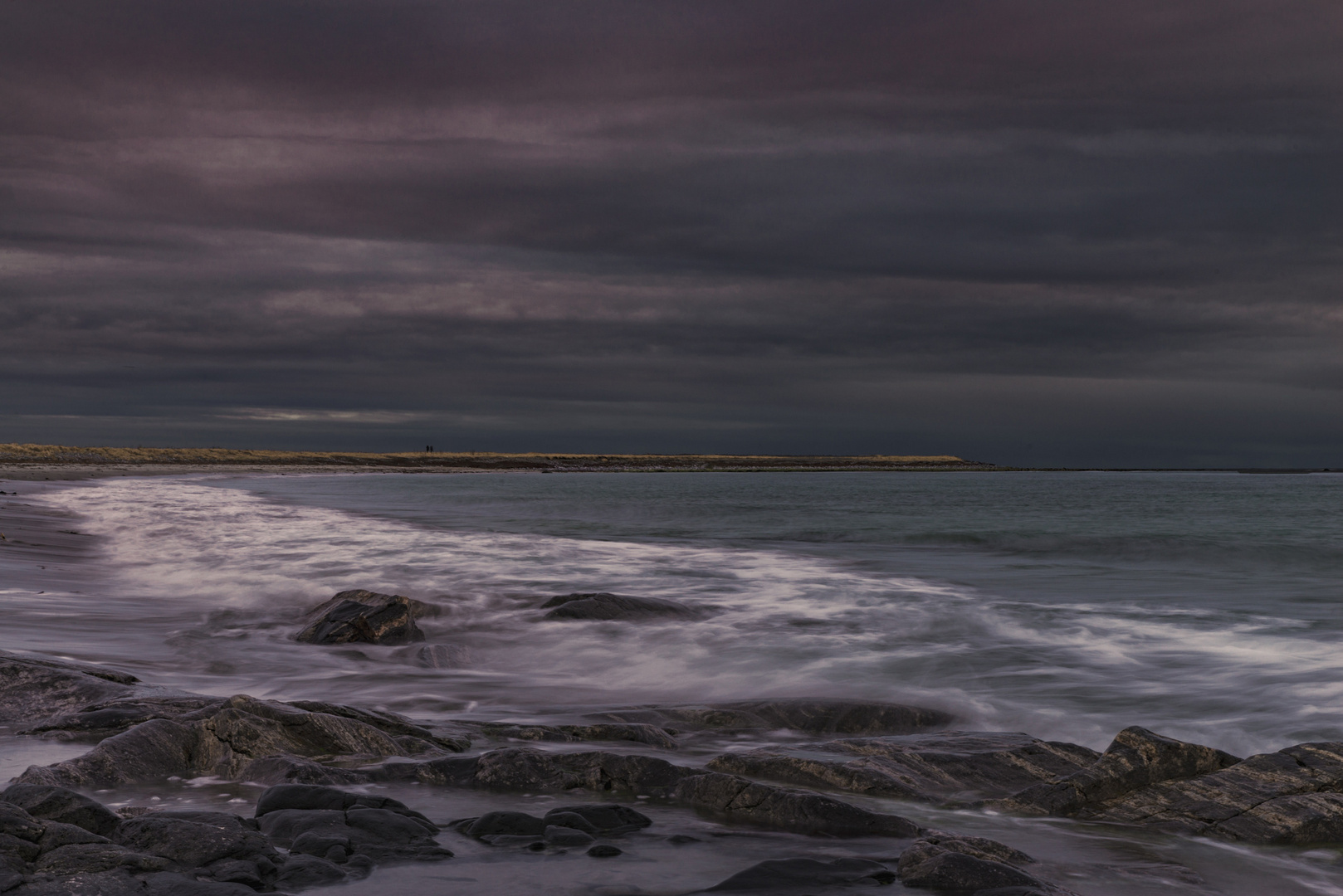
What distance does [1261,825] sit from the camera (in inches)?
196

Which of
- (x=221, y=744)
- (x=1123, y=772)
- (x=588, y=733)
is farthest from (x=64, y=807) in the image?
(x=1123, y=772)

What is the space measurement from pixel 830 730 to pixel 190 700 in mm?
4649

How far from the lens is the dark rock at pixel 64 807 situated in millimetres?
4062

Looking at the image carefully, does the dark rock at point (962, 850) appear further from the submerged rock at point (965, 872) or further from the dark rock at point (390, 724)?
the dark rock at point (390, 724)

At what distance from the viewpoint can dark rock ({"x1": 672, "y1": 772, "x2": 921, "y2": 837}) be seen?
475cm

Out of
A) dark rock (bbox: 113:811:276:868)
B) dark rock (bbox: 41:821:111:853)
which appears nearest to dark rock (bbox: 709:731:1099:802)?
dark rock (bbox: 113:811:276:868)

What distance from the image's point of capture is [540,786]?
5.42m

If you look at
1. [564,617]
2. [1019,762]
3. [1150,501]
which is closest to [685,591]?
[564,617]

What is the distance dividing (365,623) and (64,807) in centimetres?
678

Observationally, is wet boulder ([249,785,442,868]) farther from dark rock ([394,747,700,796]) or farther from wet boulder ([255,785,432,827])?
dark rock ([394,747,700,796])

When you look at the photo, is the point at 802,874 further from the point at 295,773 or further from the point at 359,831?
the point at 295,773

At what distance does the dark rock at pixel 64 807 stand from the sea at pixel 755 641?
69 cm

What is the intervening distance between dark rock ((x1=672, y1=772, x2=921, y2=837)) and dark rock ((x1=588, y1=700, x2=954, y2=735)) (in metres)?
2.13

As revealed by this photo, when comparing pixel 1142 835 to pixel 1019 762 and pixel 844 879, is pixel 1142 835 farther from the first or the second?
pixel 844 879
